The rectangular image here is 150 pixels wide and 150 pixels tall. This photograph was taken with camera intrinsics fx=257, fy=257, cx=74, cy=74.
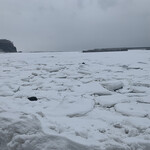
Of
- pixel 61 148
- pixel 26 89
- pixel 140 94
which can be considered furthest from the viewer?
pixel 26 89

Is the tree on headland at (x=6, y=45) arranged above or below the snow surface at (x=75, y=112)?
above

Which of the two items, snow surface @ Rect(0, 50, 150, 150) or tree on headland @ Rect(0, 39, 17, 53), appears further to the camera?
tree on headland @ Rect(0, 39, 17, 53)

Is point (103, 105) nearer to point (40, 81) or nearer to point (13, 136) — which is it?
point (13, 136)

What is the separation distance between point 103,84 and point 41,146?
207cm

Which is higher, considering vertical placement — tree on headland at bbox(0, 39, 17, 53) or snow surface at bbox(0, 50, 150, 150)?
tree on headland at bbox(0, 39, 17, 53)

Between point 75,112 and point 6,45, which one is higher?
point 6,45

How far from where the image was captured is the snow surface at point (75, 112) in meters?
2.27

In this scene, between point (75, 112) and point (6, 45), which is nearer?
point (75, 112)

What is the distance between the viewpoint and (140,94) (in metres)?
3.59

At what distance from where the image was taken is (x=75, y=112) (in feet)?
9.52

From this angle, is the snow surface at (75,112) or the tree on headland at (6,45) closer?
the snow surface at (75,112)

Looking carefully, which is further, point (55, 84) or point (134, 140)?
point (55, 84)

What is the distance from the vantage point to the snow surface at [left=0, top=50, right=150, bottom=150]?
2.27 m

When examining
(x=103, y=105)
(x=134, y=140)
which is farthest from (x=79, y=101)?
(x=134, y=140)
